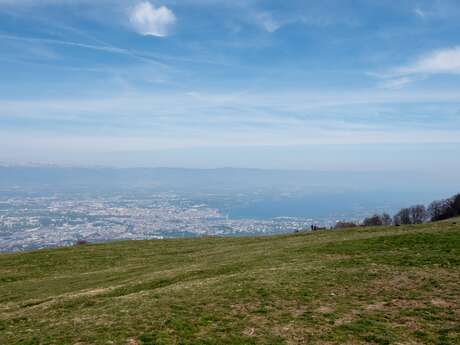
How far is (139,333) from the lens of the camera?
12789 millimetres

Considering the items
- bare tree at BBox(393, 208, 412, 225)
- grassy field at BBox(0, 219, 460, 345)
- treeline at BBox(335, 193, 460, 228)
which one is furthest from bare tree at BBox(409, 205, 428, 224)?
grassy field at BBox(0, 219, 460, 345)

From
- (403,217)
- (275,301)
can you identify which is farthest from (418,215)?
(275,301)

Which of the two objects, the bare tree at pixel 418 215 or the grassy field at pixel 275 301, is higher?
the grassy field at pixel 275 301

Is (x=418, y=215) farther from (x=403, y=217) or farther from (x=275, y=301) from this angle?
(x=275, y=301)

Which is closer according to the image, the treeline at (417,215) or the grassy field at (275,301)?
the grassy field at (275,301)

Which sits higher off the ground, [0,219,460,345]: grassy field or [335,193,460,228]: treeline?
[0,219,460,345]: grassy field

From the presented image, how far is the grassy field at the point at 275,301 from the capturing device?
12.4 meters

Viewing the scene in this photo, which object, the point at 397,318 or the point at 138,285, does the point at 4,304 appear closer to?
the point at 138,285

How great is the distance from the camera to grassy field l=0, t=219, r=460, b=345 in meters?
12.4

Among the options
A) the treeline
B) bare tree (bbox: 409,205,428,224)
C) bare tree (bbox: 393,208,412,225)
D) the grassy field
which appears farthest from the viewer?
bare tree (bbox: 393,208,412,225)

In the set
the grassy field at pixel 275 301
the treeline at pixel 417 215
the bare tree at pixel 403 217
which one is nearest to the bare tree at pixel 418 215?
the treeline at pixel 417 215

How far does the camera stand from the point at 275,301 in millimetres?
15906

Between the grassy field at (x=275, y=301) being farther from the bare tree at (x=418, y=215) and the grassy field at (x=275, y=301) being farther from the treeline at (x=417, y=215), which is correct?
the bare tree at (x=418, y=215)

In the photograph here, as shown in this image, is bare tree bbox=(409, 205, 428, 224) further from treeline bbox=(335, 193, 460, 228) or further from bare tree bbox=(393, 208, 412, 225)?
bare tree bbox=(393, 208, 412, 225)
